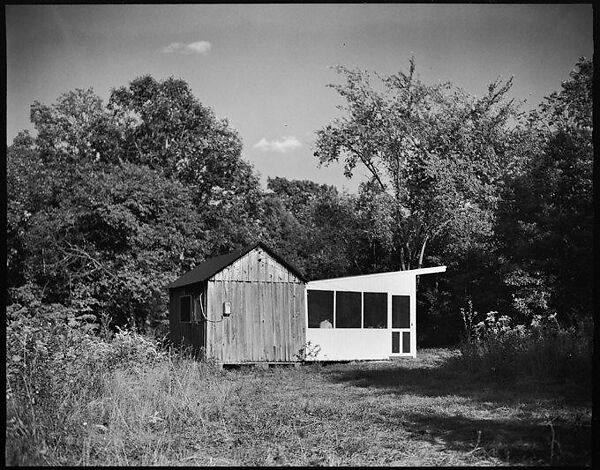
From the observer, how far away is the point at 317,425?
296 inches

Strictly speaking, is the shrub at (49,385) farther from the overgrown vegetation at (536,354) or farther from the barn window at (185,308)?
the barn window at (185,308)

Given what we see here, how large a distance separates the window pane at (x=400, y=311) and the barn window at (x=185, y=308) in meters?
5.02

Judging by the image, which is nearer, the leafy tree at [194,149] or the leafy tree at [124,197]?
the leafy tree at [124,197]

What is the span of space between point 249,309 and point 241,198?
9.19 metres

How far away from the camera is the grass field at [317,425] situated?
5723mm

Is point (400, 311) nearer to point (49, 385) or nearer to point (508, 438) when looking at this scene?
point (508, 438)

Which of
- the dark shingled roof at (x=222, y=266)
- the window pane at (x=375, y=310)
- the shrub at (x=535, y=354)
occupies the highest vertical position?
the dark shingled roof at (x=222, y=266)

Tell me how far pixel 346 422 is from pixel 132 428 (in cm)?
234

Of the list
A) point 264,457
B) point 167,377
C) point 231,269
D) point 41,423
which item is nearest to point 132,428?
point 41,423

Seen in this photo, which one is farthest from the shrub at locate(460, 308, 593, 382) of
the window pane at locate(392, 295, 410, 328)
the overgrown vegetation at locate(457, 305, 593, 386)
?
the window pane at locate(392, 295, 410, 328)

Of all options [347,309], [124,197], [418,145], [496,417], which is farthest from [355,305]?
[496,417]

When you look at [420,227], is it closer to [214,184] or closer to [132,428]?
[214,184]

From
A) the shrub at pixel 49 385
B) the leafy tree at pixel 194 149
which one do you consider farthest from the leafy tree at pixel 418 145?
the shrub at pixel 49 385

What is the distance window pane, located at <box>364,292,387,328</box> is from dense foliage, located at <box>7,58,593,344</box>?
342cm
